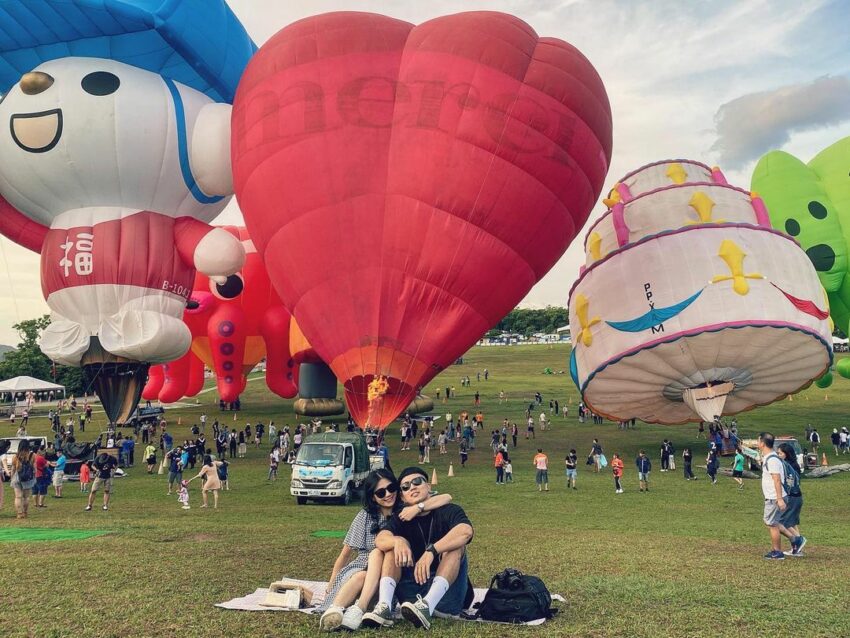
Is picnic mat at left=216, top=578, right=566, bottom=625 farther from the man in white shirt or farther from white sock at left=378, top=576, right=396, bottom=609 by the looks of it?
the man in white shirt

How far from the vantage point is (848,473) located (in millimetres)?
21453

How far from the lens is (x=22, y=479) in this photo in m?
12.7

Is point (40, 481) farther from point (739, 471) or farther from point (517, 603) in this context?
point (739, 471)

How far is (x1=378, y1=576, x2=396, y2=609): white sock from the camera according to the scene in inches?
212

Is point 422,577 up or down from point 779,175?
down

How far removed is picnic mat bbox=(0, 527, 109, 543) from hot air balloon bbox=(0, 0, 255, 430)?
9762 mm

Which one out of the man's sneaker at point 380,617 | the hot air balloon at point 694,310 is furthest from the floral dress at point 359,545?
the hot air balloon at point 694,310

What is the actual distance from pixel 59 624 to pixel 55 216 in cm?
1892

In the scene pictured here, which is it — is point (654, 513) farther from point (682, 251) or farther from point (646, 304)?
point (682, 251)

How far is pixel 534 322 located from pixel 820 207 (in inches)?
4046

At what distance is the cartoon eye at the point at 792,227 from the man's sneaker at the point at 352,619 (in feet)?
88.5

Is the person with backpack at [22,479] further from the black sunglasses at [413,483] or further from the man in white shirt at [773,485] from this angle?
the man in white shirt at [773,485]

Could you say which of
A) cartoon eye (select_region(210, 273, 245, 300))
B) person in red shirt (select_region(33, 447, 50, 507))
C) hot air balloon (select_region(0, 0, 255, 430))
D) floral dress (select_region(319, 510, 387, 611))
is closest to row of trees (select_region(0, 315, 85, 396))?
cartoon eye (select_region(210, 273, 245, 300))

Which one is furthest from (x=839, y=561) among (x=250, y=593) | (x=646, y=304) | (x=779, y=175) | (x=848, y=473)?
(x=779, y=175)
